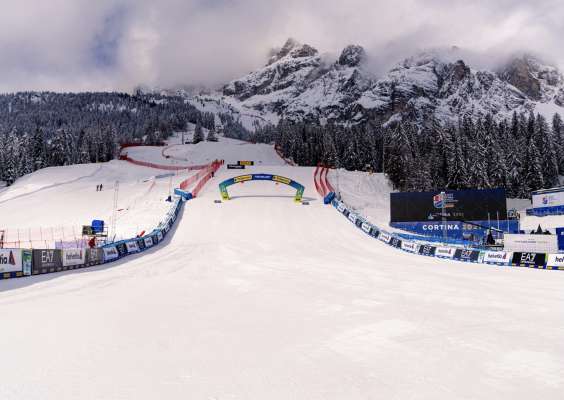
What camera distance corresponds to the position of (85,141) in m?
99.4

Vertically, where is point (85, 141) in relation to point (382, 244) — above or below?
above

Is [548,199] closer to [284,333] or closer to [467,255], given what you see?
[467,255]

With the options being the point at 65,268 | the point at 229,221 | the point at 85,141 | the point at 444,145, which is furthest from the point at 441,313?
the point at 85,141

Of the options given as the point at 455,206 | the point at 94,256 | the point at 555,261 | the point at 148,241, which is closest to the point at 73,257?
the point at 94,256

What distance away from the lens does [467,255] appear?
79.6 ft

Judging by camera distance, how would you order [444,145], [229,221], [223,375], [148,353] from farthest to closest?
[444,145] → [229,221] → [148,353] → [223,375]

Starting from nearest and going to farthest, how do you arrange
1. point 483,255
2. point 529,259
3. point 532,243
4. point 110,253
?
1. point 529,259
2. point 483,255
3. point 110,253
4. point 532,243

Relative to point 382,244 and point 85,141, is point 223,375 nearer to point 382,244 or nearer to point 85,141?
point 382,244

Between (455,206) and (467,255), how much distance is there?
66.7ft

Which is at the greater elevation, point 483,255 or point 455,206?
point 455,206

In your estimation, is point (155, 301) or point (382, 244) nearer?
point (155, 301)

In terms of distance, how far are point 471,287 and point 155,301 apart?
10.1m

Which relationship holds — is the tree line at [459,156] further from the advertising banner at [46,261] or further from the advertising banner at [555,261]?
the advertising banner at [46,261]

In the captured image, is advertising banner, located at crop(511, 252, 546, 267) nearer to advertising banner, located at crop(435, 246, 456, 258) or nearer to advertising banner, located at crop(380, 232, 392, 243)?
advertising banner, located at crop(435, 246, 456, 258)
